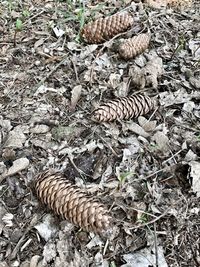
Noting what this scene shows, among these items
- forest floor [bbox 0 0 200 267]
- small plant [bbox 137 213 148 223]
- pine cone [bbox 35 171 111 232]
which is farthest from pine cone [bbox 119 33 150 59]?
small plant [bbox 137 213 148 223]

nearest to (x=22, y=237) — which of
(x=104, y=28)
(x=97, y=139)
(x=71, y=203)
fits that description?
(x=71, y=203)

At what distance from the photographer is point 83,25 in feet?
10.1

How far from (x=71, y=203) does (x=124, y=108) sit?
28.4 inches

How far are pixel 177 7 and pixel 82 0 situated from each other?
2.57ft

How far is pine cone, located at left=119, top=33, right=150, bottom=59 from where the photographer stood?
9.19 feet

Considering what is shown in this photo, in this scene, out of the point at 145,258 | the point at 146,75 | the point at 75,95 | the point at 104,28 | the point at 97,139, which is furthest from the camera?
the point at 104,28

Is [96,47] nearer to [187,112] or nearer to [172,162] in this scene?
[187,112]

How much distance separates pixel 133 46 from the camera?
9.28ft

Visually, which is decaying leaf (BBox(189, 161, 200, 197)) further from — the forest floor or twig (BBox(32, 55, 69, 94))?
twig (BBox(32, 55, 69, 94))

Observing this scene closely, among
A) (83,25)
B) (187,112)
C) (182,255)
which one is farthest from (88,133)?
(83,25)

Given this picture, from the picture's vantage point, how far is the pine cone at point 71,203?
6.20 feet

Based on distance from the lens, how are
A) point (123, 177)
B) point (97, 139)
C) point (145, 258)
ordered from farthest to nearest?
point (97, 139)
point (123, 177)
point (145, 258)

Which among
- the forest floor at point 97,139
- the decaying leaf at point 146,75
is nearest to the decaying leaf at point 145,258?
the forest floor at point 97,139

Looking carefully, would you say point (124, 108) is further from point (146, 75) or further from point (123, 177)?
point (123, 177)
